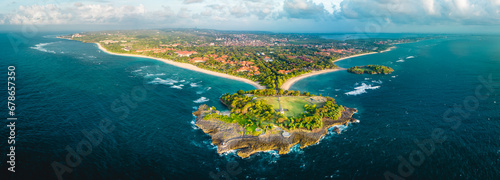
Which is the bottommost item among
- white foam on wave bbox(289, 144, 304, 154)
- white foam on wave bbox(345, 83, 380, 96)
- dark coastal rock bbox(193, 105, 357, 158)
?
white foam on wave bbox(289, 144, 304, 154)

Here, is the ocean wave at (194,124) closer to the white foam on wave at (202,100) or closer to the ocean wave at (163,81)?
the white foam on wave at (202,100)

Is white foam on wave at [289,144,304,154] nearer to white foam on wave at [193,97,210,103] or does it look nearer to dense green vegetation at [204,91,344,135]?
dense green vegetation at [204,91,344,135]

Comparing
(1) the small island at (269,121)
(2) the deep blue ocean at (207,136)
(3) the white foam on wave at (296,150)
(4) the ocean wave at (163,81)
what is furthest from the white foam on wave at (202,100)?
(3) the white foam on wave at (296,150)

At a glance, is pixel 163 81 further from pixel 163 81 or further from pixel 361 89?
pixel 361 89

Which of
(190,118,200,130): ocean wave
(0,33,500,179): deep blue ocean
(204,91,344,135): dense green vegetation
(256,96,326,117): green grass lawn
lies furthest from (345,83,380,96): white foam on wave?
(190,118,200,130): ocean wave

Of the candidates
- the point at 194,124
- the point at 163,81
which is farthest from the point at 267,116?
the point at 163,81
